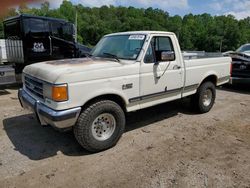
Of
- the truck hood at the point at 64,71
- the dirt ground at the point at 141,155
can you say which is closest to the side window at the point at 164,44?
the truck hood at the point at 64,71

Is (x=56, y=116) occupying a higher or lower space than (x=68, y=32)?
lower

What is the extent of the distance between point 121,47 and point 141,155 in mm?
2166

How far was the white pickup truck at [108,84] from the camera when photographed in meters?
3.62

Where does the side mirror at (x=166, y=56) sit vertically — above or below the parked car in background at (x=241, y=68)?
above

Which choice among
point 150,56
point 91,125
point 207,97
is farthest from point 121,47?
point 207,97

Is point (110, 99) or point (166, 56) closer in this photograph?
point (110, 99)

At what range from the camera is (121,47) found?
4945 mm

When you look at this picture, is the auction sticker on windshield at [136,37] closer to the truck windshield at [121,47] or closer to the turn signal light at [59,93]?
the truck windshield at [121,47]

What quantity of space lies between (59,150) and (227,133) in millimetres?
3270

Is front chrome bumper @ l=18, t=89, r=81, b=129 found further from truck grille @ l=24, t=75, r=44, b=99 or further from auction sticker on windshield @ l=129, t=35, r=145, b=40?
auction sticker on windshield @ l=129, t=35, r=145, b=40

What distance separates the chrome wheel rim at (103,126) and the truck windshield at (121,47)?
122 centimetres

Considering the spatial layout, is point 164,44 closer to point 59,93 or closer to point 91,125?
point 91,125

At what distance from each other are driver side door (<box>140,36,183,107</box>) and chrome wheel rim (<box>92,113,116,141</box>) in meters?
0.75

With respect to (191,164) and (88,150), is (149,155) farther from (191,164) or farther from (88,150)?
(88,150)
